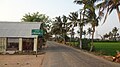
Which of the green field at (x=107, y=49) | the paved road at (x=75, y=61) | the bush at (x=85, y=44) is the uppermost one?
the bush at (x=85, y=44)

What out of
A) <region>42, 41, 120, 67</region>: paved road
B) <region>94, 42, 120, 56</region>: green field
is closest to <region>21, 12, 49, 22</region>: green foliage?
<region>94, 42, 120, 56</region>: green field

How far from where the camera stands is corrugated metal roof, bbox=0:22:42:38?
49.8 m

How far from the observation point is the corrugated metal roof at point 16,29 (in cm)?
4981

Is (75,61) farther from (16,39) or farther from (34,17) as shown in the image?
(34,17)

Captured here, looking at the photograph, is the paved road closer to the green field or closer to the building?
the green field

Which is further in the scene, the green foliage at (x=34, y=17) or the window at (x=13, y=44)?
the green foliage at (x=34, y=17)

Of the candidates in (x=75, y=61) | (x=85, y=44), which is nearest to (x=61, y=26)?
(x=85, y=44)

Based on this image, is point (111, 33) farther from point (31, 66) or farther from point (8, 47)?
point (31, 66)

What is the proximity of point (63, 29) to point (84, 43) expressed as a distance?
139 feet

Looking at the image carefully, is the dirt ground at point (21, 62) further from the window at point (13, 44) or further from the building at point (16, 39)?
the window at point (13, 44)

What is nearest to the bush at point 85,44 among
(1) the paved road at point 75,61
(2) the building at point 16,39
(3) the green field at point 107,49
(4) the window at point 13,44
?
(3) the green field at point 107,49

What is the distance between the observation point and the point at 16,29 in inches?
2035

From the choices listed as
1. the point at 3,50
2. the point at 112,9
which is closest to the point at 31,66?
the point at 112,9

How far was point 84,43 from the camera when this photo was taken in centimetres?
6419
